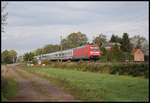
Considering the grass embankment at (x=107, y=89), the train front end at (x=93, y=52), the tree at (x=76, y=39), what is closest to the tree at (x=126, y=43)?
the tree at (x=76, y=39)

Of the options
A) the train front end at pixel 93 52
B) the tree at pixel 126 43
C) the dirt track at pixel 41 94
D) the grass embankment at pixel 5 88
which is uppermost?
the tree at pixel 126 43

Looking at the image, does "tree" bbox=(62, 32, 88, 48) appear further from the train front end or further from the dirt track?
the dirt track

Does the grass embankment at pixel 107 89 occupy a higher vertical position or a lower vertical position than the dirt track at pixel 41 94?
lower

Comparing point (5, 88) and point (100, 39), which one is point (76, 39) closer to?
point (100, 39)

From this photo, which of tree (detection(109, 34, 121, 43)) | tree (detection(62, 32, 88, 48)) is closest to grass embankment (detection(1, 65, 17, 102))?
tree (detection(109, 34, 121, 43))

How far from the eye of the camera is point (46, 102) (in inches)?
397

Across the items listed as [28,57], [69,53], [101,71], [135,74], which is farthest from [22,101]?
Answer: [28,57]

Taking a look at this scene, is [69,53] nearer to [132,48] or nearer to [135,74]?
[135,74]

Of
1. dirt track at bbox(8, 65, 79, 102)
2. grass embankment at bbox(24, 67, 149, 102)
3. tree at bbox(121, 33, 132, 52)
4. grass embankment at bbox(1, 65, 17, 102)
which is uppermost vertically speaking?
tree at bbox(121, 33, 132, 52)

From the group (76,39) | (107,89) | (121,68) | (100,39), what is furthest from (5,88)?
(76,39)

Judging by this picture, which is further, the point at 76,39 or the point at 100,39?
the point at 76,39

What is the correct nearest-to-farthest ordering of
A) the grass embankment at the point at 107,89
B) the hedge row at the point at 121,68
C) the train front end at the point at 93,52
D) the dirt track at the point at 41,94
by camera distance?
the dirt track at the point at 41,94 → the grass embankment at the point at 107,89 → the hedge row at the point at 121,68 → the train front end at the point at 93,52

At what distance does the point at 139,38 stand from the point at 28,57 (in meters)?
49.3

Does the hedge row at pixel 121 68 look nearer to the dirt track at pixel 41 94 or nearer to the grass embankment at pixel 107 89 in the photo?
the grass embankment at pixel 107 89
